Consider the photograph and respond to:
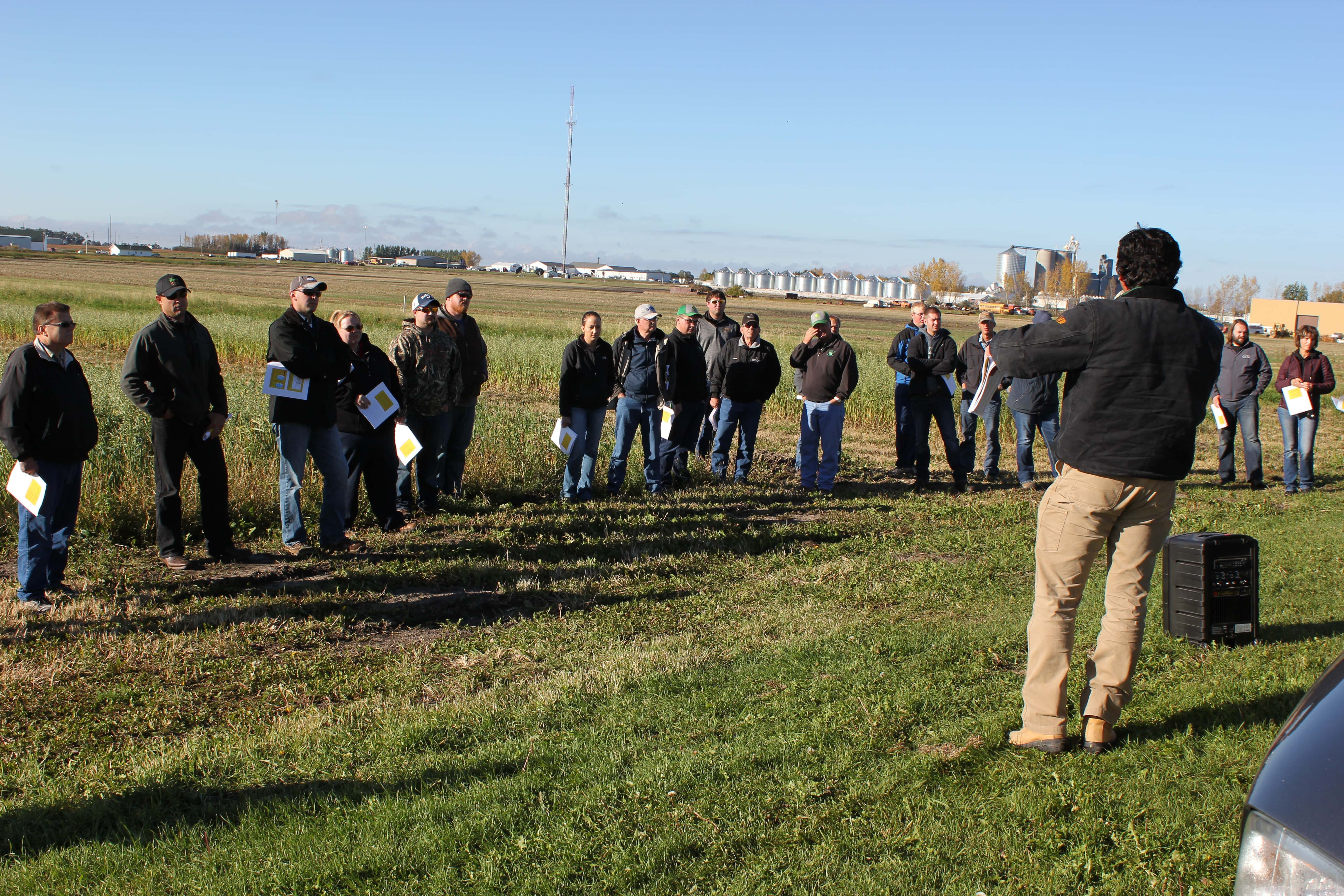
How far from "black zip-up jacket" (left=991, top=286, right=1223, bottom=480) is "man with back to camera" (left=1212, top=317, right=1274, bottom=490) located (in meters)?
9.68

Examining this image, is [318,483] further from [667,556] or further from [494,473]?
[667,556]

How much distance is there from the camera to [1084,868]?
3.23m

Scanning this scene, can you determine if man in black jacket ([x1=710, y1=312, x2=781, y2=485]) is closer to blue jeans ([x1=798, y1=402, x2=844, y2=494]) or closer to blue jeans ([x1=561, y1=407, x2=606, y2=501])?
blue jeans ([x1=798, y1=402, x2=844, y2=494])

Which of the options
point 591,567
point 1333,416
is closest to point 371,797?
point 591,567

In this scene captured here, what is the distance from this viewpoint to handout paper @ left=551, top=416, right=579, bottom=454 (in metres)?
9.51

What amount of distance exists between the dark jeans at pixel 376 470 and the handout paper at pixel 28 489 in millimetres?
2453

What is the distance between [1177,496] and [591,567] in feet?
25.5

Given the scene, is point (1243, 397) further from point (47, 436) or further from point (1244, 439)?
point (47, 436)

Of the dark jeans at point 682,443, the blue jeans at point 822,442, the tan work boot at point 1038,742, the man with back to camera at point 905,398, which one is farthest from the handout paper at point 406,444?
the tan work boot at point 1038,742

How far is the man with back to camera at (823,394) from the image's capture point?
11109 mm

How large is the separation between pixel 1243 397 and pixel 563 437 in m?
8.85

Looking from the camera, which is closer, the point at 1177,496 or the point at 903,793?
the point at 903,793

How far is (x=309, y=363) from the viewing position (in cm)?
745

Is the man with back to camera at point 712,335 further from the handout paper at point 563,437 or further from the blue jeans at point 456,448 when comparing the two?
the blue jeans at point 456,448
